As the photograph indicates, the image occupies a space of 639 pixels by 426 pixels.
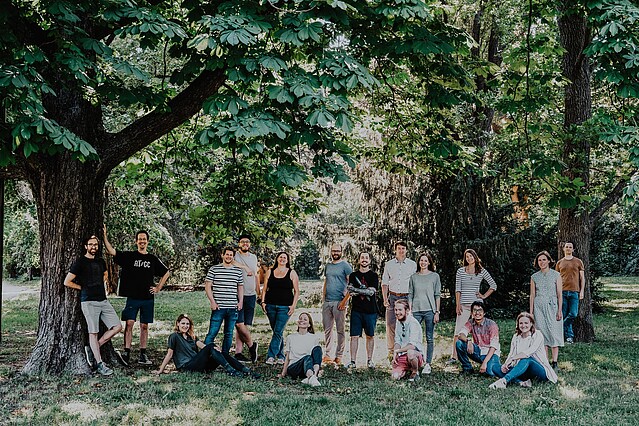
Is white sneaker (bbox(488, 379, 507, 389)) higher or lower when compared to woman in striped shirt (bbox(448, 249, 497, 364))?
lower

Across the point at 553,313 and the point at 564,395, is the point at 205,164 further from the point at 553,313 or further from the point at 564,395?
the point at 564,395

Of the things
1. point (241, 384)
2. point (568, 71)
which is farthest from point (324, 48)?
point (568, 71)

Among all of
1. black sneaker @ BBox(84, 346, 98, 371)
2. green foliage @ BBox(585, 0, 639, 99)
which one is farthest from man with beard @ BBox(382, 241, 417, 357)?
black sneaker @ BBox(84, 346, 98, 371)

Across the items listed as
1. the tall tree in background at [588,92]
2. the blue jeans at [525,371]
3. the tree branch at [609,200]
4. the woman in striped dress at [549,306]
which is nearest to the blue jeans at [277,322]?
the blue jeans at [525,371]

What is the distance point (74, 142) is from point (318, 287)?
12351 millimetres

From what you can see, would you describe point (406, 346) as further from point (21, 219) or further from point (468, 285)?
point (21, 219)

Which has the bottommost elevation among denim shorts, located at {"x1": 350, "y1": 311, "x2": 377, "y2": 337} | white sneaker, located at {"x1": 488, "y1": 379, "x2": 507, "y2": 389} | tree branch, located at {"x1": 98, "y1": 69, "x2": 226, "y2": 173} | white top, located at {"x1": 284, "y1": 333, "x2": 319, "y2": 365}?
white sneaker, located at {"x1": 488, "y1": 379, "x2": 507, "y2": 389}

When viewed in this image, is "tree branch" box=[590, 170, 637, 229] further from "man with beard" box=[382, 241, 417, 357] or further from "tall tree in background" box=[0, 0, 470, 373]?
"tall tree in background" box=[0, 0, 470, 373]

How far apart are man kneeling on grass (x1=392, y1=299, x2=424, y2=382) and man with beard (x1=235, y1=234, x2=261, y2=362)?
7.90ft

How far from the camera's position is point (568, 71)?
1205 centimetres

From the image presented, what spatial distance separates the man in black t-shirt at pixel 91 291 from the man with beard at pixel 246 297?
194 cm

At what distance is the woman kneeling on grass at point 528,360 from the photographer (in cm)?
805

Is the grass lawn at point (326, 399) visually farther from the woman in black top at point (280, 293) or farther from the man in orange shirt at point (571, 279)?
the man in orange shirt at point (571, 279)

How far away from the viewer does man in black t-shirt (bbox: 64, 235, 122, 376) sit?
8.52m
